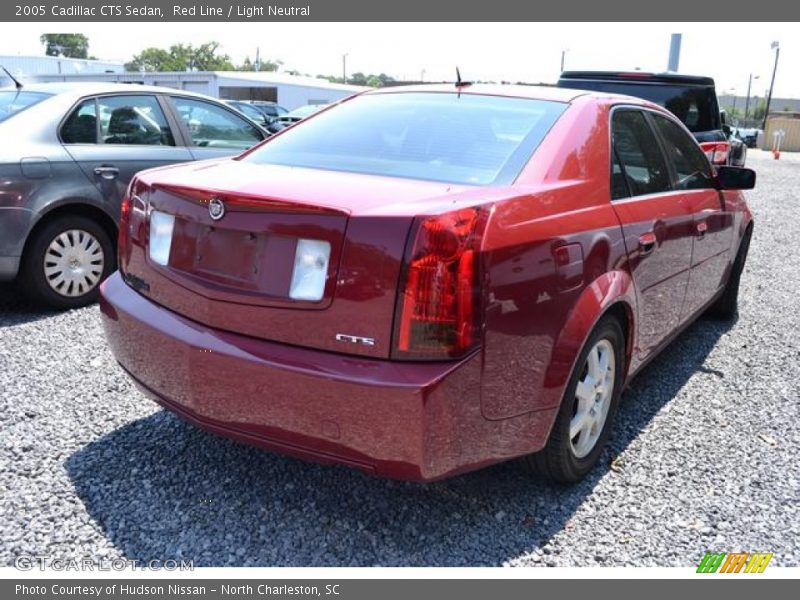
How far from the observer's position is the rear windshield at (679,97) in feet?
28.0

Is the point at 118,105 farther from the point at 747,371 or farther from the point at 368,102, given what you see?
the point at 747,371

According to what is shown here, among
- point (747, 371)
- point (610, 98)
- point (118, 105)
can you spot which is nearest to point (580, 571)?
point (610, 98)

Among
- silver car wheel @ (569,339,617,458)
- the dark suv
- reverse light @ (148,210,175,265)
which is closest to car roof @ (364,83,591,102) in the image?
silver car wheel @ (569,339,617,458)

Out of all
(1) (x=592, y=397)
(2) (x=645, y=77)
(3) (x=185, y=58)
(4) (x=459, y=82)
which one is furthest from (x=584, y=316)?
(3) (x=185, y=58)

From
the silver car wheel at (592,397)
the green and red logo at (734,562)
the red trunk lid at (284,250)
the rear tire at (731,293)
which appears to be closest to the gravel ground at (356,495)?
the green and red logo at (734,562)

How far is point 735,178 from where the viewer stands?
173 inches

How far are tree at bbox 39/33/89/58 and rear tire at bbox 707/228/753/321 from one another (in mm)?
113198

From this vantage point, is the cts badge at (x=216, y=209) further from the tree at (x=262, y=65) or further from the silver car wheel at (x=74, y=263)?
the tree at (x=262, y=65)

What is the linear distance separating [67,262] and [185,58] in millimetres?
98392

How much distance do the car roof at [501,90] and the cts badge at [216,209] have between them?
4.67 ft

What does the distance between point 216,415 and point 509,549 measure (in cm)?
114

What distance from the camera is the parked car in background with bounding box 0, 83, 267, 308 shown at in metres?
4.78

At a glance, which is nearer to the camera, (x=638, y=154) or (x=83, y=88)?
(x=638, y=154)

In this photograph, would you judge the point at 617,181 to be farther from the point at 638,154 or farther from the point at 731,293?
the point at 731,293
